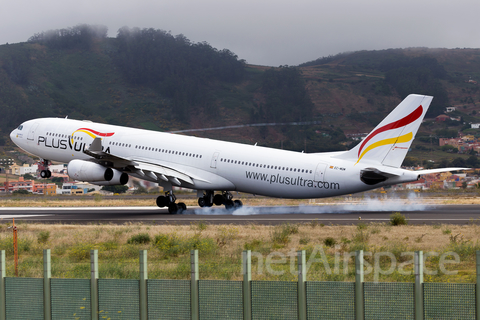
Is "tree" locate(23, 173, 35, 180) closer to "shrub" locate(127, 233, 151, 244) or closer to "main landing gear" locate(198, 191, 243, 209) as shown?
"main landing gear" locate(198, 191, 243, 209)

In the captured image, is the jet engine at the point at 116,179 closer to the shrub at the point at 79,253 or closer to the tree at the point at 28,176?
the shrub at the point at 79,253

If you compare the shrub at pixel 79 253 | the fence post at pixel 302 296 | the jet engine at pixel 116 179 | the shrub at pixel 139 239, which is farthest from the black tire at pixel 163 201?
the fence post at pixel 302 296

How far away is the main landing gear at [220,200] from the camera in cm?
4650

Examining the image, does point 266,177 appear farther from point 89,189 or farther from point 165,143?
point 89,189

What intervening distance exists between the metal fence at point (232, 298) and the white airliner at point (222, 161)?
27.0 meters

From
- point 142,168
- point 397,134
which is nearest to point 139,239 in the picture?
point 142,168

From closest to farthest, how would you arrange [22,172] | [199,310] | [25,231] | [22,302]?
[199,310], [22,302], [25,231], [22,172]

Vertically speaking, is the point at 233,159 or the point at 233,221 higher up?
the point at 233,159

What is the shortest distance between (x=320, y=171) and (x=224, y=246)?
16220 millimetres

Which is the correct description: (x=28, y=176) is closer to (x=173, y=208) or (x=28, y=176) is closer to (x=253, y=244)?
(x=173, y=208)

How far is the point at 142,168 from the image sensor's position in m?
42.6

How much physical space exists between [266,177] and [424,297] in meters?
30.7

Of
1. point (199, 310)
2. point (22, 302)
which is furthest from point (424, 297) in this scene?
point (22, 302)

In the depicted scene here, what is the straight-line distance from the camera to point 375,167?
38.2 metres
